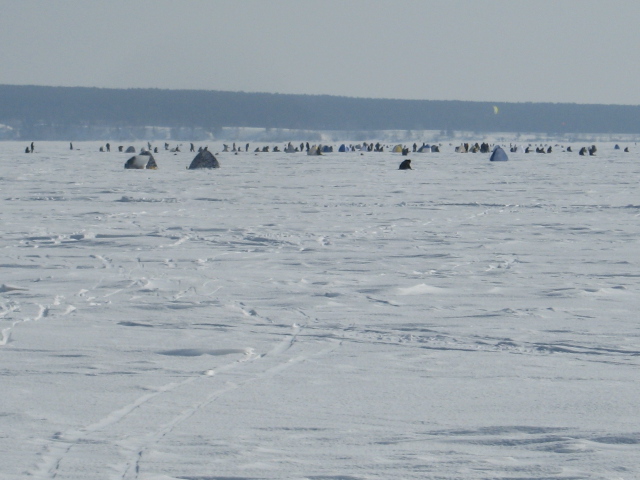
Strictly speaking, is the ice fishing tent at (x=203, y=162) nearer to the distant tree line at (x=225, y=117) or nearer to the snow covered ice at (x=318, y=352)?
the snow covered ice at (x=318, y=352)

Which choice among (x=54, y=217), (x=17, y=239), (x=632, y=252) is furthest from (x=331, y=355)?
(x=54, y=217)

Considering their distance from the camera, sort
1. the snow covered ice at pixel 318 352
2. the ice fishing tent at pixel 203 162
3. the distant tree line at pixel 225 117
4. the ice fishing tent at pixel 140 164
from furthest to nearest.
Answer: the distant tree line at pixel 225 117 → the ice fishing tent at pixel 203 162 → the ice fishing tent at pixel 140 164 → the snow covered ice at pixel 318 352

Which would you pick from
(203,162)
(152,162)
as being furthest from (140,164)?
(203,162)

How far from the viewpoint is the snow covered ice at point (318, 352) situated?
395cm

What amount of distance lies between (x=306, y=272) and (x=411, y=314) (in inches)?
87.5

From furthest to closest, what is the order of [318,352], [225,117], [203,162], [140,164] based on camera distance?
1. [225,117]
2. [203,162]
3. [140,164]
4. [318,352]

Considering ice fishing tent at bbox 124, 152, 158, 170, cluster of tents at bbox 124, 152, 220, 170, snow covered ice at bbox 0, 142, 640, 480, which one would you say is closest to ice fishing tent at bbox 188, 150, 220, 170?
cluster of tents at bbox 124, 152, 220, 170

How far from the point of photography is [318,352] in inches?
228

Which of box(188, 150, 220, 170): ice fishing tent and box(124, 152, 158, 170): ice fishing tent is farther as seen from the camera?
box(188, 150, 220, 170): ice fishing tent

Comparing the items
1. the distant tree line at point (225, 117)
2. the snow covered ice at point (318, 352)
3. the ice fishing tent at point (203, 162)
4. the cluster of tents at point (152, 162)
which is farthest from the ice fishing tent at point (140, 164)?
the distant tree line at point (225, 117)

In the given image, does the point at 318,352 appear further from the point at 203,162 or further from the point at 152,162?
the point at 152,162

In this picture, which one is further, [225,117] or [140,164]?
[225,117]

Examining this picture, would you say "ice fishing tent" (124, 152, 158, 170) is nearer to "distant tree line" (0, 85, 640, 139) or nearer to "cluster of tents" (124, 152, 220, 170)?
"cluster of tents" (124, 152, 220, 170)

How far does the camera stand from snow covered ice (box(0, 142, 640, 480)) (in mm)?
3949
